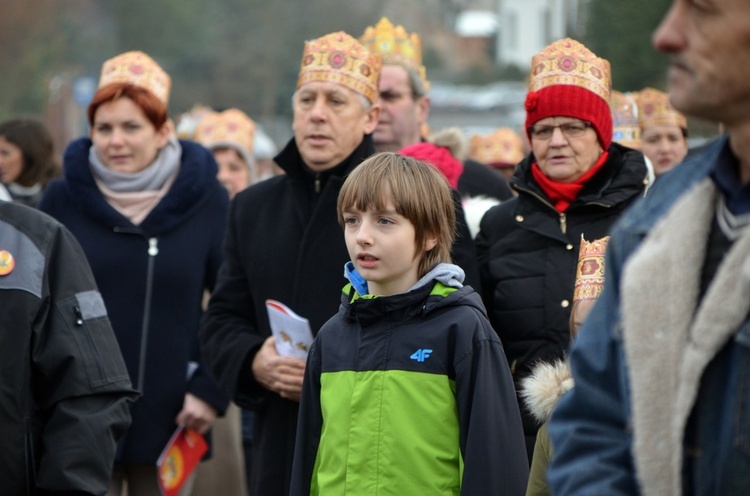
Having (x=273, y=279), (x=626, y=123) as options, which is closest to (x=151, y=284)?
(x=273, y=279)

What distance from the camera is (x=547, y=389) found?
398 centimetres

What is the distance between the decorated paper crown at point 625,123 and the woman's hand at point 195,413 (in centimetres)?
239

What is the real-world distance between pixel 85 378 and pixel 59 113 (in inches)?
1443

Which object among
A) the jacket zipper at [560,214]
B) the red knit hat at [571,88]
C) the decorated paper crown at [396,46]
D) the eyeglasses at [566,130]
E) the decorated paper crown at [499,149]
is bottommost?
the jacket zipper at [560,214]

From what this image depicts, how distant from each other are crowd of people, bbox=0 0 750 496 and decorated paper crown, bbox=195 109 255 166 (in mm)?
2620

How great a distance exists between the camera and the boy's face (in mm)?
4543

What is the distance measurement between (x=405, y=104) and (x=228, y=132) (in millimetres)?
3484

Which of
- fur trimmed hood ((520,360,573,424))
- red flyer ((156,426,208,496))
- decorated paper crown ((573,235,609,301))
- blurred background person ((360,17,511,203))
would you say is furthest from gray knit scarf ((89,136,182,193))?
fur trimmed hood ((520,360,573,424))

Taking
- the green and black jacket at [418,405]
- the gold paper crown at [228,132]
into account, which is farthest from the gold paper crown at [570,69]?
the gold paper crown at [228,132]

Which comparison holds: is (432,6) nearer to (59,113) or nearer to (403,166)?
(59,113)

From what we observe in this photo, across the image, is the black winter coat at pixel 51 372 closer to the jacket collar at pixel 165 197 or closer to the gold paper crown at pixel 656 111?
the jacket collar at pixel 165 197

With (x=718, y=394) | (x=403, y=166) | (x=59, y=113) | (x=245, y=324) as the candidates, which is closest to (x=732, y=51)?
(x=718, y=394)

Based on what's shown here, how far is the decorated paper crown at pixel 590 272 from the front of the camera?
4.57 metres

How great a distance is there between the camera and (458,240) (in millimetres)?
5246
